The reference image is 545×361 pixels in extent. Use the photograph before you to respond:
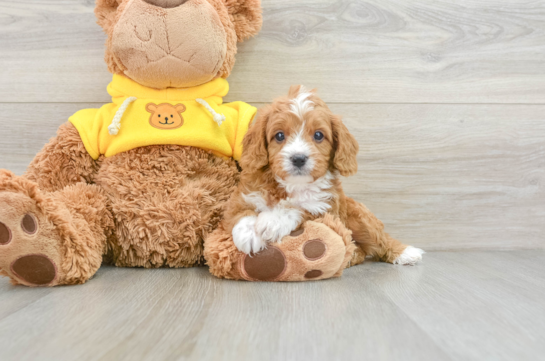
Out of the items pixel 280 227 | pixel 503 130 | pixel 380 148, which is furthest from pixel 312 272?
pixel 503 130

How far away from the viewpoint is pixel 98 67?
153 centimetres

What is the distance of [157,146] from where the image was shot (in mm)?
1302

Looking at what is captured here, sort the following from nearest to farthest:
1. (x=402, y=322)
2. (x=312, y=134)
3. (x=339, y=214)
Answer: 1. (x=402, y=322)
2. (x=312, y=134)
3. (x=339, y=214)

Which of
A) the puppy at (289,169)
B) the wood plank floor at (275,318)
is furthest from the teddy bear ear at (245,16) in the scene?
the wood plank floor at (275,318)

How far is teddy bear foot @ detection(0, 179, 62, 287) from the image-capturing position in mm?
989

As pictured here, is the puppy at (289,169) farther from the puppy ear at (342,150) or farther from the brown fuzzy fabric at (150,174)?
the brown fuzzy fabric at (150,174)

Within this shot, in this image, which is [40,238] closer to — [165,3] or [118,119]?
[118,119]

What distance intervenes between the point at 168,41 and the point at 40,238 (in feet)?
2.11

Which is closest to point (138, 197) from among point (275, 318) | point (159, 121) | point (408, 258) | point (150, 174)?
point (150, 174)

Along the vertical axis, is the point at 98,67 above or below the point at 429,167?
above

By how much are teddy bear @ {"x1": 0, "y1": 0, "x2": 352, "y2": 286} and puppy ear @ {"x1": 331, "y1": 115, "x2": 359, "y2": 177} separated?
0.52ft

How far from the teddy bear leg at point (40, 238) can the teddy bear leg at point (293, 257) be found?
34 cm

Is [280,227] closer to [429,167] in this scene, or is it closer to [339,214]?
[339,214]

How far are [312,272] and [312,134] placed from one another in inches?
14.8
